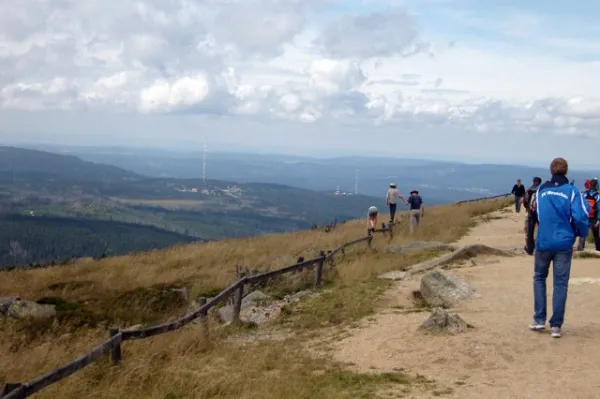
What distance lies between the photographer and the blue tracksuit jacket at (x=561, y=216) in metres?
7.42

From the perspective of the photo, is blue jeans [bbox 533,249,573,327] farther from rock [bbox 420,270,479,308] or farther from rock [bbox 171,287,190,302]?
rock [bbox 171,287,190,302]

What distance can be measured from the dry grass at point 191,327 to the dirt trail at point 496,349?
1.80ft

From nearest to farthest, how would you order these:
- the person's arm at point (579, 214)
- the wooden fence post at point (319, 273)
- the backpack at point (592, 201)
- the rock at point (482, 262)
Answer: the person's arm at point (579, 214)
the wooden fence post at point (319, 273)
the backpack at point (592, 201)
the rock at point (482, 262)

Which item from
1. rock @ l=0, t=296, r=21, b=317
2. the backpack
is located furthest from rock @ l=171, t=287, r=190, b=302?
the backpack

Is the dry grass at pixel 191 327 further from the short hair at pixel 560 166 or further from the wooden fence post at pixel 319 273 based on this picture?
the short hair at pixel 560 166

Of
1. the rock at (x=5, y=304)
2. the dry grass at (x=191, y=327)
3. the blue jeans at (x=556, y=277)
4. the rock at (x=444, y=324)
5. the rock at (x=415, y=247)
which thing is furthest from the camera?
the rock at (x=415, y=247)

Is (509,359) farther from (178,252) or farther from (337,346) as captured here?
(178,252)

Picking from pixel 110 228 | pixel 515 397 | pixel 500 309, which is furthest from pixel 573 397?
pixel 110 228

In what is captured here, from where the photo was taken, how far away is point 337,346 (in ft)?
27.9

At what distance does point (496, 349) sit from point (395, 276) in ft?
20.8

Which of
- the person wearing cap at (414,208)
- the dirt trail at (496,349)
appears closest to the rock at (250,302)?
the dirt trail at (496,349)

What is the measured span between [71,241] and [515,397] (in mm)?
119268

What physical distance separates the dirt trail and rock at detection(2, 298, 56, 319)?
671 centimetres

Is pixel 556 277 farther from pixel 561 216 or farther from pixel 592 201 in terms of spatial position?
pixel 592 201
